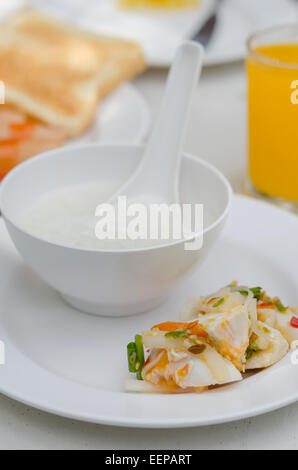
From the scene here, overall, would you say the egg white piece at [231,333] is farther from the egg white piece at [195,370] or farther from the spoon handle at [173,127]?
the spoon handle at [173,127]

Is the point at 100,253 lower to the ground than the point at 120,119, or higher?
higher

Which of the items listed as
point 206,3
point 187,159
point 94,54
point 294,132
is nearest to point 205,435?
point 187,159

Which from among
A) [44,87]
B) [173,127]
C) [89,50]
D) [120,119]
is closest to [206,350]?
[173,127]

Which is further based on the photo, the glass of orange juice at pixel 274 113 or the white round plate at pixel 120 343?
the glass of orange juice at pixel 274 113

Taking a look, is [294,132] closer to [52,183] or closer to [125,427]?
[52,183]

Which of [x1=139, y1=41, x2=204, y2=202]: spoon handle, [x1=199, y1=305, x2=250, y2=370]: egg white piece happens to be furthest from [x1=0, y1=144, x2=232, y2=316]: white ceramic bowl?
[x1=199, y1=305, x2=250, y2=370]: egg white piece

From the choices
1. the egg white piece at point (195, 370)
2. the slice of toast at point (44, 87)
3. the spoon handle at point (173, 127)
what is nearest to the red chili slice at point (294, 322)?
the egg white piece at point (195, 370)

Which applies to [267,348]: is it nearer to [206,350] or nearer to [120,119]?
[206,350]

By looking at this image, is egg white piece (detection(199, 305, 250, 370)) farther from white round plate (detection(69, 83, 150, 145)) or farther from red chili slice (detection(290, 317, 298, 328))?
white round plate (detection(69, 83, 150, 145))
